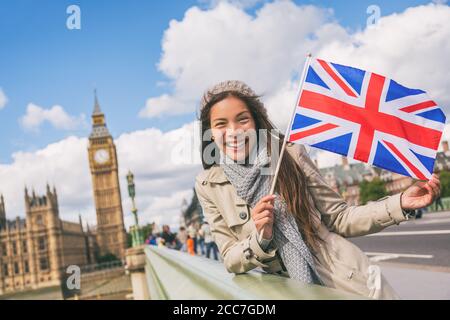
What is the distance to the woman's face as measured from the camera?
1973 millimetres

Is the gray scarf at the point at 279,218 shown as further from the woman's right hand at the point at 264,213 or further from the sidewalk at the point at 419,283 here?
the sidewalk at the point at 419,283

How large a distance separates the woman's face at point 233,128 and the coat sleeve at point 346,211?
21 centimetres

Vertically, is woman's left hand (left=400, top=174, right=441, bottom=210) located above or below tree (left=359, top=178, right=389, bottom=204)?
below

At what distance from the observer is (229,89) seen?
2.01 metres

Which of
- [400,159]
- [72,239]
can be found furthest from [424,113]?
[72,239]

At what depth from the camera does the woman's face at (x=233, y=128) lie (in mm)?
1973

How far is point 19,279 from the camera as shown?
77.4 meters

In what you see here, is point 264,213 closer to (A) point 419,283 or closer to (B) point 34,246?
(A) point 419,283

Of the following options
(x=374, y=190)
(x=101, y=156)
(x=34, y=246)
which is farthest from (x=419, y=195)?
(x=101, y=156)

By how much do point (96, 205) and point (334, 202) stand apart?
330 feet

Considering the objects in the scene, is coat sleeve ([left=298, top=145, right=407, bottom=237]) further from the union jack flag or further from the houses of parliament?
the houses of parliament

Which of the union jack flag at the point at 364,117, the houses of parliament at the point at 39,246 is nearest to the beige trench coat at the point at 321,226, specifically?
the union jack flag at the point at 364,117

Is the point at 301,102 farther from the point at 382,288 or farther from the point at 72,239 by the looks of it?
the point at 72,239

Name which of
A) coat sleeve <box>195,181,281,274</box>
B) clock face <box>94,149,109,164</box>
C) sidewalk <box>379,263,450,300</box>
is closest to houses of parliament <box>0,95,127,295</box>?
clock face <box>94,149,109,164</box>
